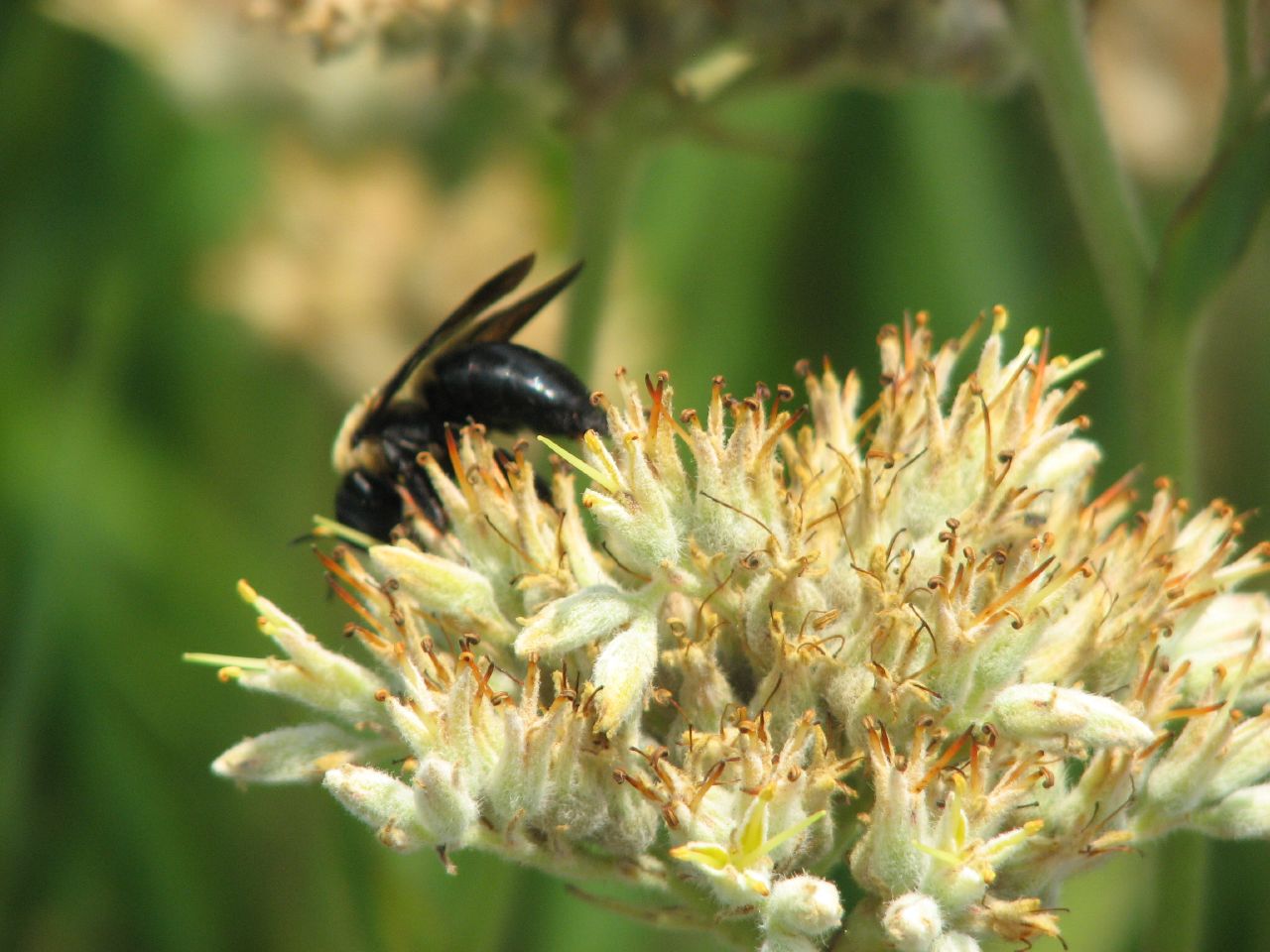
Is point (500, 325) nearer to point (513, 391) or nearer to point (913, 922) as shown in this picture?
point (513, 391)

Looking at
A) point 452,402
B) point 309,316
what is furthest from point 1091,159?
point 309,316

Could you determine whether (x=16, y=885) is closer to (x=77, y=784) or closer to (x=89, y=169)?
(x=77, y=784)

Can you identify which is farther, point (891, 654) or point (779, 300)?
point (779, 300)

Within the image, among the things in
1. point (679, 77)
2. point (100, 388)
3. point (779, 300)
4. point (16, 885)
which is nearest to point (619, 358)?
point (779, 300)

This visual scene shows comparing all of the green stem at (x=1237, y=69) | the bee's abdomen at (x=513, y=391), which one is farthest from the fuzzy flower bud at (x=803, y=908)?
the green stem at (x=1237, y=69)

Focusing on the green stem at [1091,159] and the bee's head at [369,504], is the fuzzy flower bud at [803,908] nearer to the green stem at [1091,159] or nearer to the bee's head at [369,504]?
the bee's head at [369,504]

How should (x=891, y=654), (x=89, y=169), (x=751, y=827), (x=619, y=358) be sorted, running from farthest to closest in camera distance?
(x=619, y=358)
(x=89, y=169)
(x=891, y=654)
(x=751, y=827)
